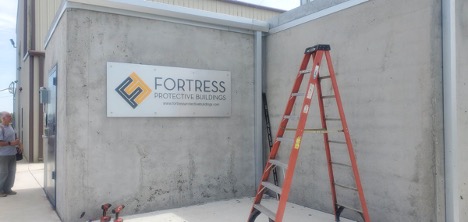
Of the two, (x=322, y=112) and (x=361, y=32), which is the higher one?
(x=361, y=32)

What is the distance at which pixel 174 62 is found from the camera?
4633 mm

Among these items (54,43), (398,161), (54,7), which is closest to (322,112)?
(398,161)

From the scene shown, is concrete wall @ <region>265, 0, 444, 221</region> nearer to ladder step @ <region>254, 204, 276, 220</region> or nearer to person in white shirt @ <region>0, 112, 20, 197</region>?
ladder step @ <region>254, 204, 276, 220</region>

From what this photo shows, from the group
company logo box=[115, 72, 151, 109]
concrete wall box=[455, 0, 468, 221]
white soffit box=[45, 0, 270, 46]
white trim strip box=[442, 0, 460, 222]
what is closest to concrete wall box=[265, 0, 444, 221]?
white trim strip box=[442, 0, 460, 222]

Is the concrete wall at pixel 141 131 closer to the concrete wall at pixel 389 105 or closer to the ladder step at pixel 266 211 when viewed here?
the concrete wall at pixel 389 105

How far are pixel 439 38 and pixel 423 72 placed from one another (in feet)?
1.07

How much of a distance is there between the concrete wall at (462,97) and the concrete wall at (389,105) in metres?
0.16

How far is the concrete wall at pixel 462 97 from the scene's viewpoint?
10.6 feet

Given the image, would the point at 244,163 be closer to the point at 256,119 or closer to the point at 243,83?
the point at 256,119

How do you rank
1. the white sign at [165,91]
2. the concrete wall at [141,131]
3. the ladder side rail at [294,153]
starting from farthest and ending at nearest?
1. the white sign at [165,91]
2. the concrete wall at [141,131]
3. the ladder side rail at [294,153]

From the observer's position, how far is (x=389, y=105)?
3.64 metres

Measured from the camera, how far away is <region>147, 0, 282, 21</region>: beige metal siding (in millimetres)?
9375

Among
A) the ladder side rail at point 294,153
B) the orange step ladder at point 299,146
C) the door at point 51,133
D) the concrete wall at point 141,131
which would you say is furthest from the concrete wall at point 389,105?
the door at point 51,133

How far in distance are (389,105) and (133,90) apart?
2880 mm
